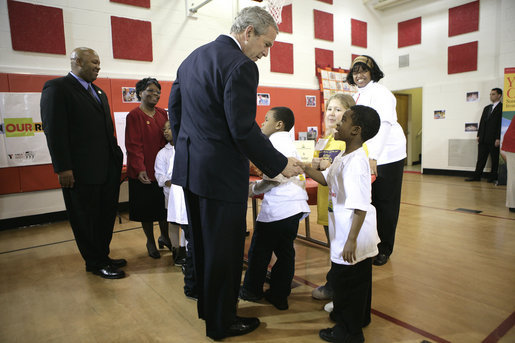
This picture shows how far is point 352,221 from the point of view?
62.0 inches

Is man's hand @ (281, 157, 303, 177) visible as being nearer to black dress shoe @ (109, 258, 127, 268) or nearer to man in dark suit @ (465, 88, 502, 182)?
black dress shoe @ (109, 258, 127, 268)

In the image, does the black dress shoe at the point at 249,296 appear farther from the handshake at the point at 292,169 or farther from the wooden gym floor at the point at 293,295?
the handshake at the point at 292,169

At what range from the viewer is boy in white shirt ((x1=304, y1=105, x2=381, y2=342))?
157cm

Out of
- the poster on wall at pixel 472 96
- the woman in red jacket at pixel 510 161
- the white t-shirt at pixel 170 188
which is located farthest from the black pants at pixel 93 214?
the poster on wall at pixel 472 96

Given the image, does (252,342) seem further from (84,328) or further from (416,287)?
(416,287)

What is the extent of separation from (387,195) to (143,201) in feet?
7.21

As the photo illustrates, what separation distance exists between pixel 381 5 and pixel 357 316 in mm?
9154

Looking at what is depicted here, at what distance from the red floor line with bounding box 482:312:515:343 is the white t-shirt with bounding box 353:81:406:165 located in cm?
130

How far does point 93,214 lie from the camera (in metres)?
2.62

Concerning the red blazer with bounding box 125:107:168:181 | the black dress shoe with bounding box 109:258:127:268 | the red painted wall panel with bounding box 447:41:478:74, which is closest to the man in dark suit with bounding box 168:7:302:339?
the red blazer with bounding box 125:107:168:181

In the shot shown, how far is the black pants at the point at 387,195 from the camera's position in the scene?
271 cm

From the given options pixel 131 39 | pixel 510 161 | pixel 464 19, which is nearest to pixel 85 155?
pixel 131 39

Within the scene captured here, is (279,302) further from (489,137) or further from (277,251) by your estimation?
(489,137)

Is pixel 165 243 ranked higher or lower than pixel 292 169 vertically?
lower
